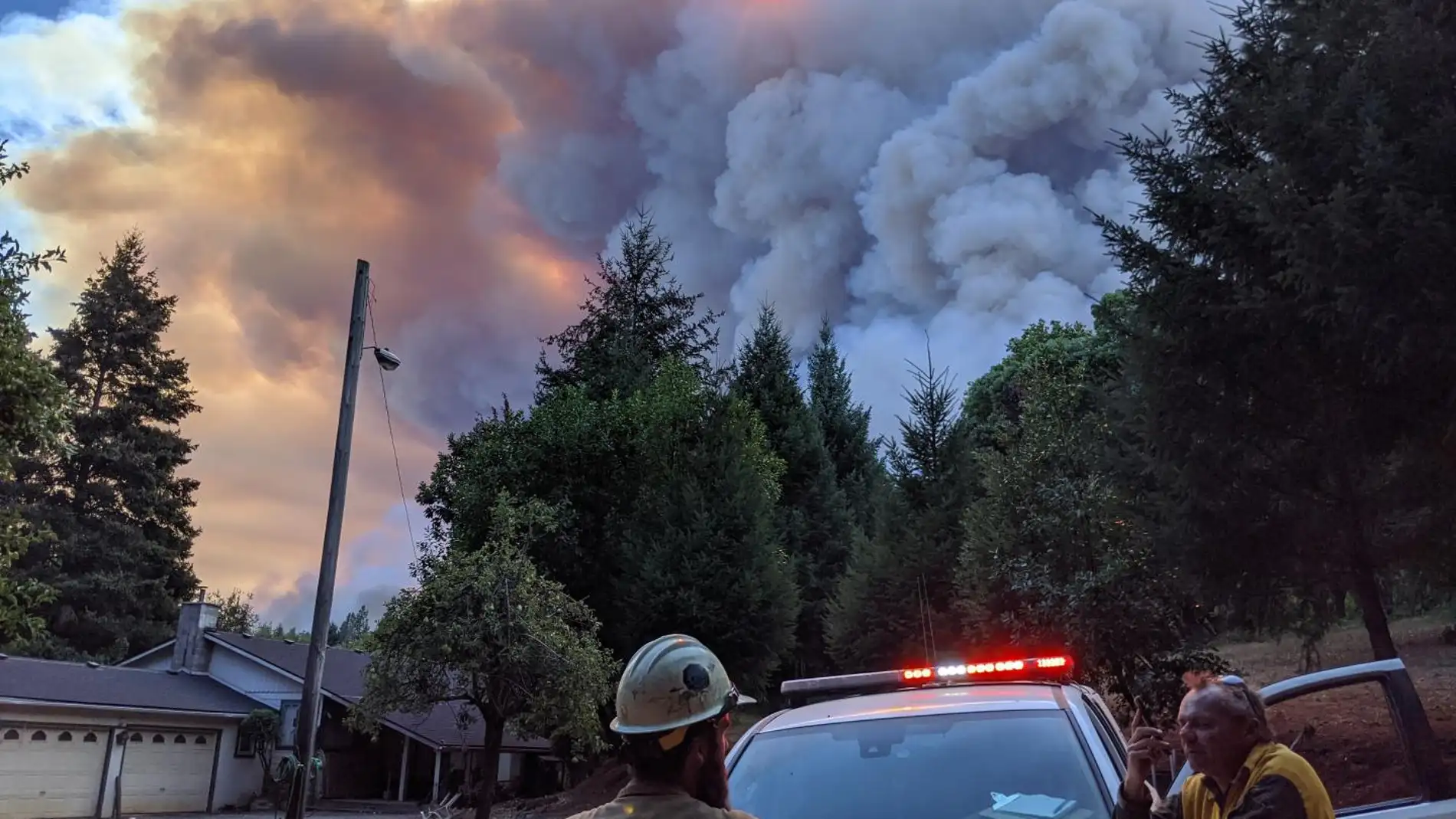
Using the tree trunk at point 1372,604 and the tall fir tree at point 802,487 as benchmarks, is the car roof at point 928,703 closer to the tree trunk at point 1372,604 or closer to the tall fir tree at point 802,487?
the tree trunk at point 1372,604

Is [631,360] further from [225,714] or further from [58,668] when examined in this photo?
[58,668]

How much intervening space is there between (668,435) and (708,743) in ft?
88.0

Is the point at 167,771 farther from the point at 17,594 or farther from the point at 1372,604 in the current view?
the point at 1372,604

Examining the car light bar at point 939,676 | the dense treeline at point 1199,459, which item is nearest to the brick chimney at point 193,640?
the dense treeline at point 1199,459

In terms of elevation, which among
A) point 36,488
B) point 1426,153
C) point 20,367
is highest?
point 36,488

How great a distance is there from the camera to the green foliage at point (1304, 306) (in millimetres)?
9492

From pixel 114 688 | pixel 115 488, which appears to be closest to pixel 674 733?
pixel 114 688

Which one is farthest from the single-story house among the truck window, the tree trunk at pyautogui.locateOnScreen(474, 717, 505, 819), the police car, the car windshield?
the car windshield

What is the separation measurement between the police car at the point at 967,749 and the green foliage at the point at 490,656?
14743 mm

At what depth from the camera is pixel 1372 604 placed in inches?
466

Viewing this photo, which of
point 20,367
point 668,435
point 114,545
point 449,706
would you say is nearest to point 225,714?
point 449,706

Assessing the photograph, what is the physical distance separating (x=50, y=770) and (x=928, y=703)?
30.5 m

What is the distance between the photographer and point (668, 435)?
Answer: 28891 mm

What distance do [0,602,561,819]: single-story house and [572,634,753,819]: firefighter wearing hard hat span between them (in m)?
21.4
